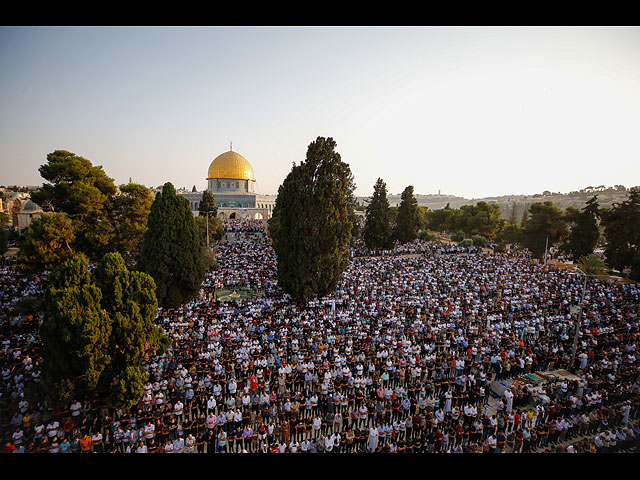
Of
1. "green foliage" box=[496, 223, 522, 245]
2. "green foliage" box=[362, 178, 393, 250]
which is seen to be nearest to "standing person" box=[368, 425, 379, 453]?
"green foliage" box=[362, 178, 393, 250]

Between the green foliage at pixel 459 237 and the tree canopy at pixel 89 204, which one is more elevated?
the tree canopy at pixel 89 204

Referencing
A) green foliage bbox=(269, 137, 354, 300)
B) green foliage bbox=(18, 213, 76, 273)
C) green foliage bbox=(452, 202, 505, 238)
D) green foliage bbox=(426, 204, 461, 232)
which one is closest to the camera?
green foliage bbox=(18, 213, 76, 273)

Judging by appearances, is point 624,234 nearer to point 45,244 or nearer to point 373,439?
point 373,439

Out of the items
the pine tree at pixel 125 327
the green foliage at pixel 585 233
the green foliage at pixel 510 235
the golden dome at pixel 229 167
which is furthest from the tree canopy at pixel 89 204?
the golden dome at pixel 229 167

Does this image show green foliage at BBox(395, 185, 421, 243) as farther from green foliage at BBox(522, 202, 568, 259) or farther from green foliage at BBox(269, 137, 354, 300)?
green foliage at BBox(269, 137, 354, 300)

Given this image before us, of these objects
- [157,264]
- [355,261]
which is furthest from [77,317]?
[355,261]

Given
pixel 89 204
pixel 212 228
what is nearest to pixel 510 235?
pixel 212 228

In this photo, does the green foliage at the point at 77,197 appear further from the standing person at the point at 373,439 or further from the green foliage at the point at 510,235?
the green foliage at the point at 510,235
